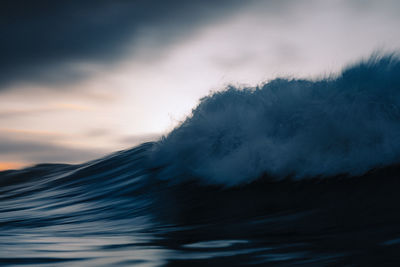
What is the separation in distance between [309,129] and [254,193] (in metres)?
1.10

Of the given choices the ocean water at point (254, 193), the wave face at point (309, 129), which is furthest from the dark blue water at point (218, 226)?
the wave face at point (309, 129)

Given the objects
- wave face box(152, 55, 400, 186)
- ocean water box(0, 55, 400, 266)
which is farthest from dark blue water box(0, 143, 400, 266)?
wave face box(152, 55, 400, 186)

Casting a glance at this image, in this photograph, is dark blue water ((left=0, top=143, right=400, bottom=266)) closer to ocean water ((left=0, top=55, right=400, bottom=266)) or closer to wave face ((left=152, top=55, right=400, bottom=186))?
ocean water ((left=0, top=55, right=400, bottom=266))

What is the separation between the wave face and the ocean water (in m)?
0.01

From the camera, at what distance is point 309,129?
5.09m

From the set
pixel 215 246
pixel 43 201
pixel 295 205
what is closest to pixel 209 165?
pixel 295 205

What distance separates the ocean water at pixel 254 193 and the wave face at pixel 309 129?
0.6 inches

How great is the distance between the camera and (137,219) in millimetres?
4297

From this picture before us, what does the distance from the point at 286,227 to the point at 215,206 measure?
4.88 ft

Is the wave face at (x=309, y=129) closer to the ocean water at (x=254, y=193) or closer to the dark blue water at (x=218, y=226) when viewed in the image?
the ocean water at (x=254, y=193)

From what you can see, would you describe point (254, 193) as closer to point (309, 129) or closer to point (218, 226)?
point (309, 129)

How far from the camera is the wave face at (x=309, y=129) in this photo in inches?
188

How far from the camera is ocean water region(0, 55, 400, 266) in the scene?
222 centimetres

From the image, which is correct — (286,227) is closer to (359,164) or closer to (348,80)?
(359,164)
